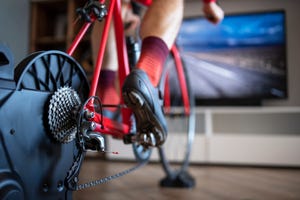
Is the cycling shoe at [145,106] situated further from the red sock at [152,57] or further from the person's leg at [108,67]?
the person's leg at [108,67]

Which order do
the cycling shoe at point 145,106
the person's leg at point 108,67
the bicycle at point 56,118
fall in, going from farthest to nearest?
the person's leg at point 108,67 < the cycling shoe at point 145,106 < the bicycle at point 56,118

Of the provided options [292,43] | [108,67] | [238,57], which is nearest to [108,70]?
[108,67]

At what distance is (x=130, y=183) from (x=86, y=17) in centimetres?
86

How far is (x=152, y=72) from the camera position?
2.21 ft

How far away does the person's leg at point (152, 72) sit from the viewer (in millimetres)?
597

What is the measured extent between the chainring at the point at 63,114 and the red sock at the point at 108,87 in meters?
0.33

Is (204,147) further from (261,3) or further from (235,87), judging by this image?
(261,3)

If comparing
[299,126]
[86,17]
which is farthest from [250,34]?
[86,17]

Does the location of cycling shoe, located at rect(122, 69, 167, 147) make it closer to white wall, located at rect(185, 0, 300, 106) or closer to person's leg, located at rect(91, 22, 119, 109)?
person's leg, located at rect(91, 22, 119, 109)

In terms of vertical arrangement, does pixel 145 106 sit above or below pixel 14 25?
below

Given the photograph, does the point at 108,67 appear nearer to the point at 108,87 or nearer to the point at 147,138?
the point at 108,87

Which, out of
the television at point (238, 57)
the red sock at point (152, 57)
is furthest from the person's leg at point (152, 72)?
the television at point (238, 57)

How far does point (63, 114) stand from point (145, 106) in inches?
7.8

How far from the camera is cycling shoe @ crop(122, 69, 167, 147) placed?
23.1 inches
